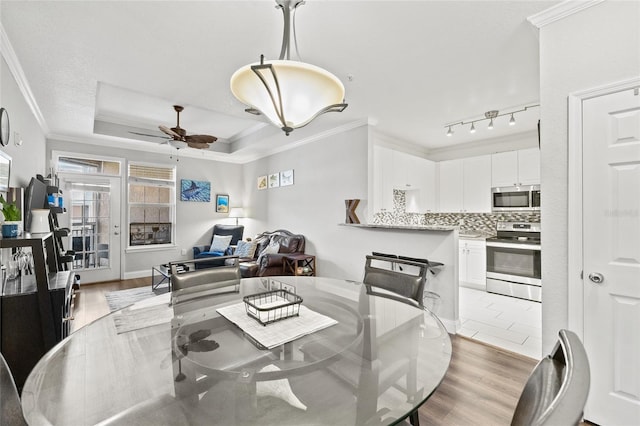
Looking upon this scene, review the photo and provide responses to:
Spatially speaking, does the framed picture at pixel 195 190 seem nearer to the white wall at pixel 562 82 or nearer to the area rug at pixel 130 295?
the area rug at pixel 130 295

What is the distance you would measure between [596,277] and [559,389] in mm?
1570

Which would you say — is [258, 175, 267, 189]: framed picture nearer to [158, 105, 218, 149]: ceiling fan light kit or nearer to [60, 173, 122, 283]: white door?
[158, 105, 218, 149]: ceiling fan light kit

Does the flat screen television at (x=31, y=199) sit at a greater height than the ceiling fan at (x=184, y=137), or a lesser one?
lesser

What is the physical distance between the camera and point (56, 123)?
4.18m

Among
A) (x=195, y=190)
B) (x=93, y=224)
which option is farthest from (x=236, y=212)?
(x=93, y=224)

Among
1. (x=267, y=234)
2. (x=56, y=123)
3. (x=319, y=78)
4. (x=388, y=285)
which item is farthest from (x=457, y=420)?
(x=56, y=123)

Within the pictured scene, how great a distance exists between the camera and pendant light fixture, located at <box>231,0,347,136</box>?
54.1 inches

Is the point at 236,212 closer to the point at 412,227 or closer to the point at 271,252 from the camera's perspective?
the point at 271,252

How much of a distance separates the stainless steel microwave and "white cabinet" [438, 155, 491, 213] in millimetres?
118

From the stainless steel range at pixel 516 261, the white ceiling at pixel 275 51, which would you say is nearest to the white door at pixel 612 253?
the white ceiling at pixel 275 51

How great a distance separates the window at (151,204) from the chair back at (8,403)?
5597mm

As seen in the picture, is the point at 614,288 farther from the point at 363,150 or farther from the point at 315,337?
the point at 363,150

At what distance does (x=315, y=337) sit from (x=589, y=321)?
1.76 m

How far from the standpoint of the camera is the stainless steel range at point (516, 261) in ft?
13.8
